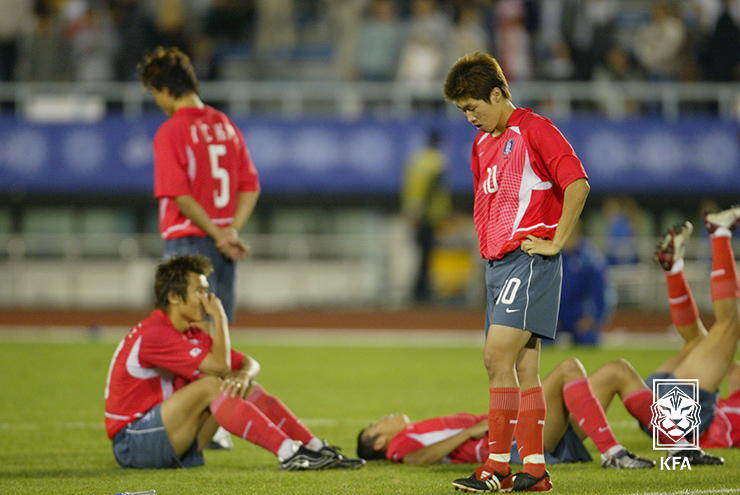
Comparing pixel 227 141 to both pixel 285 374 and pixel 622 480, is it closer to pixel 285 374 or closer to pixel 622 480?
pixel 622 480

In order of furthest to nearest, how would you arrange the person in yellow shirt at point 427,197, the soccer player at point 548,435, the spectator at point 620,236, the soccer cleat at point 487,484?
1. the spectator at point 620,236
2. the person in yellow shirt at point 427,197
3. the soccer player at point 548,435
4. the soccer cleat at point 487,484

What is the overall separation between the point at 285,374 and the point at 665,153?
9.74 m

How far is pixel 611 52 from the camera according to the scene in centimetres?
1777

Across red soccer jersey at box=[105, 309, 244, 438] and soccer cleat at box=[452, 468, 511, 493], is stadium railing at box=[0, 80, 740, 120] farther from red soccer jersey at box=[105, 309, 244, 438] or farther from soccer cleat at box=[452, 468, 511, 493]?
soccer cleat at box=[452, 468, 511, 493]

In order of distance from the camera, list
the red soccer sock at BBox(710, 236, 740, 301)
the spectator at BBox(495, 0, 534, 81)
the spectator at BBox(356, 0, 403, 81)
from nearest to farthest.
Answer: the red soccer sock at BBox(710, 236, 740, 301)
the spectator at BBox(495, 0, 534, 81)
the spectator at BBox(356, 0, 403, 81)

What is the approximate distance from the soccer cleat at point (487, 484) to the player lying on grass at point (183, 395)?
2.80ft

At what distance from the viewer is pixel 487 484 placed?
14.2ft

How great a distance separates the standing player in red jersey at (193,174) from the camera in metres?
5.95

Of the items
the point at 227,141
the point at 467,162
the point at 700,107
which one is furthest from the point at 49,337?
the point at 700,107

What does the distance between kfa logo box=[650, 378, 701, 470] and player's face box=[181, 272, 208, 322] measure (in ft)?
8.13

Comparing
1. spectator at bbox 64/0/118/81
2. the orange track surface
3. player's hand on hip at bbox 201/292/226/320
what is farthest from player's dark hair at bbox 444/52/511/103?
spectator at bbox 64/0/118/81

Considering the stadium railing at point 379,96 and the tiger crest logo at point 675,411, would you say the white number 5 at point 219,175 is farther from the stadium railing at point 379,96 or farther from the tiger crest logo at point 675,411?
the stadium railing at point 379,96

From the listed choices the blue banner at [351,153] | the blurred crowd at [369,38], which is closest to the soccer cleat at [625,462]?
the blue banner at [351,153]

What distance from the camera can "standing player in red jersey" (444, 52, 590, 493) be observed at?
440 centimetres
